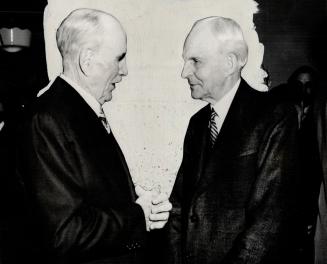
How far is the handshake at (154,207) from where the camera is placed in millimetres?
1806

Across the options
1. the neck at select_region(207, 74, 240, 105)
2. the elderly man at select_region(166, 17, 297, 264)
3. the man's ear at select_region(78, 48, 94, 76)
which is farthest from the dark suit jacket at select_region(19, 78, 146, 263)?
the neck at select_region(207, 74, 240, 105)

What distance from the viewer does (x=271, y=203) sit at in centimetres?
172

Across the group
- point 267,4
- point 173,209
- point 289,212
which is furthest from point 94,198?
point 267,4

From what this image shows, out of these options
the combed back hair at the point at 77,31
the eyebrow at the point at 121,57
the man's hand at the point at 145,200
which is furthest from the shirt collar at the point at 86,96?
the man's hand at the point at 145,200

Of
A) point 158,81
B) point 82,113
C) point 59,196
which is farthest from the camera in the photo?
point 158,81

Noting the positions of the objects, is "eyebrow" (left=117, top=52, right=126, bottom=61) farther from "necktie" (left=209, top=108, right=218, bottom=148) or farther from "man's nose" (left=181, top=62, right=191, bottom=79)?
"necktie" (left=209, top=108, right=218, bottom=148)

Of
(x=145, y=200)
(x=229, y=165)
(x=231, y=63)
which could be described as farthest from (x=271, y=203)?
(x=231, y=63)

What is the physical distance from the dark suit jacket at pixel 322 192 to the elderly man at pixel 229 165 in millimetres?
104

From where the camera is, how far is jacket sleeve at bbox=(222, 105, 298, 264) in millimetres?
1694

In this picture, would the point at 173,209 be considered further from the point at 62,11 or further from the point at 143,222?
the point at 62,11

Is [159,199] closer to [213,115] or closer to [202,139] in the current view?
[202,139]

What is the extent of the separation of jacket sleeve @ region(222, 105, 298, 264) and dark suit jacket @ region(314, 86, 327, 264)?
0.35ft

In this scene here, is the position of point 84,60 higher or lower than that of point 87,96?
higher

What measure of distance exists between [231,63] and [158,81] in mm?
327
